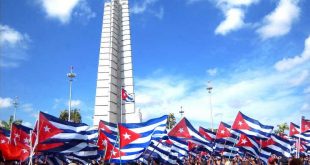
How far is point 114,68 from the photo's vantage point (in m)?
69.2

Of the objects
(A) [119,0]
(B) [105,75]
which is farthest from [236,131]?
(A) [119,0]

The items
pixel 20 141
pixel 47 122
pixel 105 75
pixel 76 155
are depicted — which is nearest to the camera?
pixel 47 122

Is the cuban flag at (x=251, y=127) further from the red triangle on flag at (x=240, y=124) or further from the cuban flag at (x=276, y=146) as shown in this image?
the cuban flag at (x=276, y=146)

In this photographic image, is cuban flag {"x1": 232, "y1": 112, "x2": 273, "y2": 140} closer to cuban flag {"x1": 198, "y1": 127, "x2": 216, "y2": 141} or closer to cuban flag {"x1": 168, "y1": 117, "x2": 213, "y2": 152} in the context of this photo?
cuban flag {"x1": 198, "y1": 127, "x2": 216, "y2": 141}

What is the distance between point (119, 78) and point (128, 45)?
20.5ft

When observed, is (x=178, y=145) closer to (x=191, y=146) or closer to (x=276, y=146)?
(x=191, y=146)

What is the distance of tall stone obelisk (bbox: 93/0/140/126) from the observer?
66375 mm

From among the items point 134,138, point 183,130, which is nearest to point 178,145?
point 183,130

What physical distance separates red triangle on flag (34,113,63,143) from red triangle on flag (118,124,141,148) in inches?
93.9

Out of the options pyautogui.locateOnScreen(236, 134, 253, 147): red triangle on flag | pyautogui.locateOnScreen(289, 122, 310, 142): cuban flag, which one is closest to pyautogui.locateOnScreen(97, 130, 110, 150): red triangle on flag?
pyautogui.locateOnScreen(236, 134, 253, 147): red triangle on flag

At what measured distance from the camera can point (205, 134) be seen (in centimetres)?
2569

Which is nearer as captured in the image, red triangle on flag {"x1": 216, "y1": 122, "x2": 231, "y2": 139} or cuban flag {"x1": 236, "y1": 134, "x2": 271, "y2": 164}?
Result: cuban flag {"x1": 236, "y1": 134, "x2": 271, "y2": 164}

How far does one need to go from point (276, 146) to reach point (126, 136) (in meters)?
11.5

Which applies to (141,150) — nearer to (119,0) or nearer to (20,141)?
(20,141)
